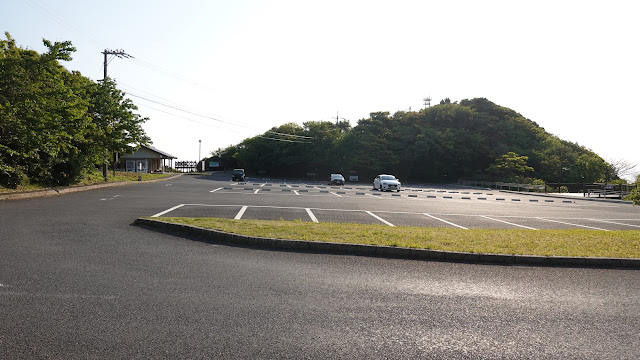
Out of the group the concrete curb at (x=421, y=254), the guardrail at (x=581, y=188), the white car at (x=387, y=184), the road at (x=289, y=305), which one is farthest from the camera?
the white car at (x=387, y=184)

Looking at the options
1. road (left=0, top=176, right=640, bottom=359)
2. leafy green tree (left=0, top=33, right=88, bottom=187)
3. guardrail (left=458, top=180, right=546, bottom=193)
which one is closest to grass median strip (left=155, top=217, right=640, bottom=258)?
road (left=0, top=176, right=640, bottom=359)

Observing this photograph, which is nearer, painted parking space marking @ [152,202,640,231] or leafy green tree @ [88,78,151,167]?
painted parking space marking @ [152,202,640,231]

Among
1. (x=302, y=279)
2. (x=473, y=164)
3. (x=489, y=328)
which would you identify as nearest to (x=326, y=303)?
(x=302, y=279)

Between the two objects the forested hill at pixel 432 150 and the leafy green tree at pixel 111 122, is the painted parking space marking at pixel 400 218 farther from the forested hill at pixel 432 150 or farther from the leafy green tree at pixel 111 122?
the forested hill at pixel 432 150

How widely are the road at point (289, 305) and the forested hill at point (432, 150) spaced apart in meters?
53.4

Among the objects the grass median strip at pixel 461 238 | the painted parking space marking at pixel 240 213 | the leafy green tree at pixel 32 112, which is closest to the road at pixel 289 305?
the grass median strip at pixel 461 238

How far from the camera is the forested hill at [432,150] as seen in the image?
198ft

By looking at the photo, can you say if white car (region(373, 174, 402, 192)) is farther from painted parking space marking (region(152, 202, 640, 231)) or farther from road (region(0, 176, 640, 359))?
road (region(0, 176, 640, 359))

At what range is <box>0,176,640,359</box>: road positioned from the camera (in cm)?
352

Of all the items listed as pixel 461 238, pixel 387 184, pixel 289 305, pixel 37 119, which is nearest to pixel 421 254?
pixel 461 238

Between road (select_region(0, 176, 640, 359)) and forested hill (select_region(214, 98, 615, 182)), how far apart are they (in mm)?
53417

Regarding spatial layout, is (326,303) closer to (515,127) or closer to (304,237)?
(304,237)

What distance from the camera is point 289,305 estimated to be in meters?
4.56

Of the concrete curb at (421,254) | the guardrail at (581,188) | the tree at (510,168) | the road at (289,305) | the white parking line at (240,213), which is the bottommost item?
the road at (289,305)
